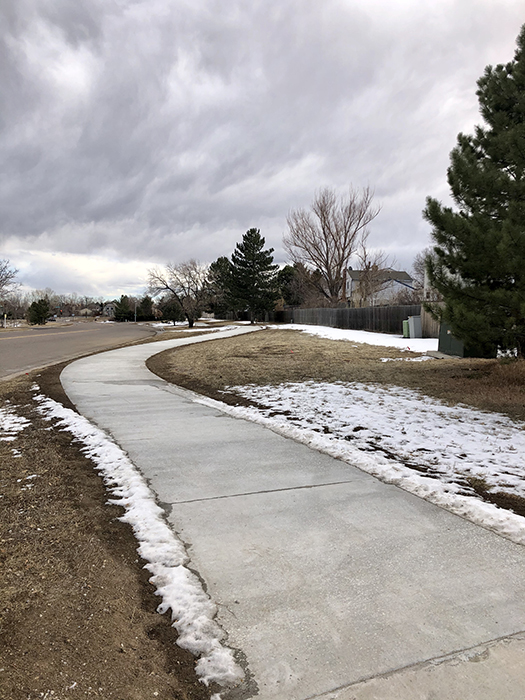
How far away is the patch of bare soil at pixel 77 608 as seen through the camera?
6.06 ft

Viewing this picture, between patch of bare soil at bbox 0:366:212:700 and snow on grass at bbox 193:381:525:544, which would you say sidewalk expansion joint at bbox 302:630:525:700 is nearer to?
patch of bare soil at bbox 0:366:212:700

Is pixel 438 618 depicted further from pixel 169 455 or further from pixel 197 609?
pixel 169 455

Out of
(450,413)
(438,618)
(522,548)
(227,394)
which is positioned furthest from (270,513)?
(227,394)

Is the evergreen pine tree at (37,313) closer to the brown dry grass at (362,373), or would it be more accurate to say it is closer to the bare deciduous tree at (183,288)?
the bare deciduous tree at (183,288)

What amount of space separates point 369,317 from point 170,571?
2653cm

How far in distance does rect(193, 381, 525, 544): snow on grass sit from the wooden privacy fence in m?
16.6

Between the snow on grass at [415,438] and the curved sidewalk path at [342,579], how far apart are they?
0.25m

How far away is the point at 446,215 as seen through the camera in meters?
8.44

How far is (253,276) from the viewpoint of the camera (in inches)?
2200

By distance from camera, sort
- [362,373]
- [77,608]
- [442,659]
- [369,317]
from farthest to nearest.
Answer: [369,317] → [362,373] → [77,608] → [442,659]

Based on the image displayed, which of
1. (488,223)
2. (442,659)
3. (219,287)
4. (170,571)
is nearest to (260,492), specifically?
(170,571)

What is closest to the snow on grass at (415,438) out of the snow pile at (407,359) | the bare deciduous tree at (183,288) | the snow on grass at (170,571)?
the snow on grass at (170,571)

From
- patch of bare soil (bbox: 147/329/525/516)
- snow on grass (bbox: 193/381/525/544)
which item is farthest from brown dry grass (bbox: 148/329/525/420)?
snow on grass (bbox: 193/381/525/544)

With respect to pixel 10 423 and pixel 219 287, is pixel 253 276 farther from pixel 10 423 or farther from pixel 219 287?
pixel 10 423
